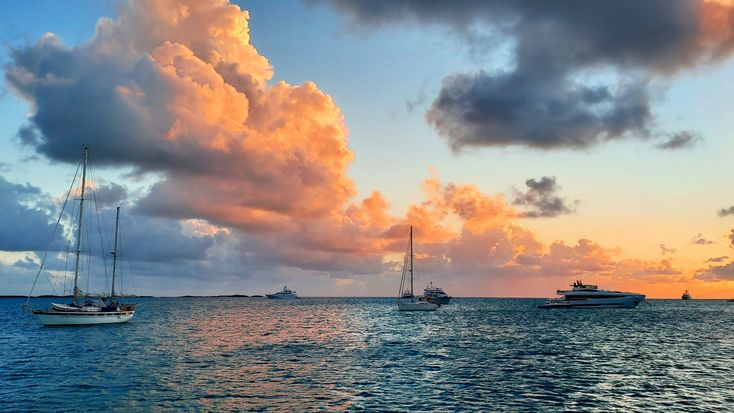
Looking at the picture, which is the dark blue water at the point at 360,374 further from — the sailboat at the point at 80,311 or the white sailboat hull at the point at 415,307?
the white sailboat hull at the point at 415,307

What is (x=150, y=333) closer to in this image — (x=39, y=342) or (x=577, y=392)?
(x=39, y=342)

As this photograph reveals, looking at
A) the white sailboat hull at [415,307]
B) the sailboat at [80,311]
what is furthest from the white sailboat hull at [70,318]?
the white sailboat hull at [415,307]

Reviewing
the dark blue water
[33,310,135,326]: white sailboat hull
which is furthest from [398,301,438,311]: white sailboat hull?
[33,310,135,326]: white sailboat hull

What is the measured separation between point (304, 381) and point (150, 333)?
187 ft

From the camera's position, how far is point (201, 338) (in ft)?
280

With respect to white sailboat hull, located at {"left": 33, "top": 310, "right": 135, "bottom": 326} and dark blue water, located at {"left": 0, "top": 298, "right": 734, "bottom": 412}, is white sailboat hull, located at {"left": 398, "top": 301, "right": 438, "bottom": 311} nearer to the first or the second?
dark blue water, located at {"left": 0, "top": 298, "right": 734, "bottom": 412}

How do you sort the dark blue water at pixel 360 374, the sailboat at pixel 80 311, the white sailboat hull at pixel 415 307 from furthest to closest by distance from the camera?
the white sailboat hull at pixel 415 307 < the sailboat at pixel 80 311 < the dark blue water at pixel 360 374

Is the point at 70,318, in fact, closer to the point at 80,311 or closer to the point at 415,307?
the point at 80,311

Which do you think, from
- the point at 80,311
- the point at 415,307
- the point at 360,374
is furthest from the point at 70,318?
the point at 415,307

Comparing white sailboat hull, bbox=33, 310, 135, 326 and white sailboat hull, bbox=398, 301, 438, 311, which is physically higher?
white sailboat hull, bbox=33, 310, 135, 326

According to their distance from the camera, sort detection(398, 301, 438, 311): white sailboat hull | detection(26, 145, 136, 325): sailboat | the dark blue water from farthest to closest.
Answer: detection(398, 301, 438, 311): white sailboat hull
detection(26, 145, 136, 325): sailboat
the dark blue water

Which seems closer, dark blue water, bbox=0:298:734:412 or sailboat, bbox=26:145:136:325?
dark blue water, bbox=0:298:734:412

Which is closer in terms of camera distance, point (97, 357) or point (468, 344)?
point (97, 357)

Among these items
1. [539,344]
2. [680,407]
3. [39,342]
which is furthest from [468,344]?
[39,342]
